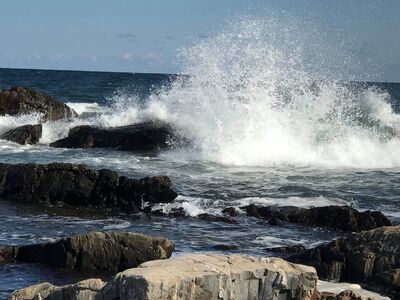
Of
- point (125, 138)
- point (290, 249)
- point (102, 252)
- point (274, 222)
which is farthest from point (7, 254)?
point (125, 138)

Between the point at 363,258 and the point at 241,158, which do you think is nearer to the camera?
the point at 363,258

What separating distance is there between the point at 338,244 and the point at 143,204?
4797 millimetres

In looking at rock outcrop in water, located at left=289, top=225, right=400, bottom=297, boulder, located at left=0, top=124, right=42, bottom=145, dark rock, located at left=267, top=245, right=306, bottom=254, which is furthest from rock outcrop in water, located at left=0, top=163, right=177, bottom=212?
boulder, located at left=0, top=124, right=42, bottom=145

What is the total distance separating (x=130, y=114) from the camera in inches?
992

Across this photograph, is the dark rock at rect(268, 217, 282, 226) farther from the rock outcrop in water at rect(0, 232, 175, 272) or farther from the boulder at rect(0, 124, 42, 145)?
the boulder at rect(0, 124, 42, 145)

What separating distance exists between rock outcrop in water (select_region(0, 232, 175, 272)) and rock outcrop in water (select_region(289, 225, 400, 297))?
1.71m

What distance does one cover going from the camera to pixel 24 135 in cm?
2108

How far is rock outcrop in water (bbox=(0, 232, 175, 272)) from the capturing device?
7.59 m

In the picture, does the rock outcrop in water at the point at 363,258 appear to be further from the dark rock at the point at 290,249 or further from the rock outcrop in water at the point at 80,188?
the rock outcrop in water at the point at 80,188

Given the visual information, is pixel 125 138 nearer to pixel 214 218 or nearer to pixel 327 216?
pixel 214 218

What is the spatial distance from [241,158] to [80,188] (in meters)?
6.77


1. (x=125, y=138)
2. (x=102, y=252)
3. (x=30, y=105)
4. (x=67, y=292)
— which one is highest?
(x=30, y=105)

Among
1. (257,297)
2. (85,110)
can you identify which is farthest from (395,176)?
(85,110)

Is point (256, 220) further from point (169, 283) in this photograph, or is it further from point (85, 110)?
point (85, 110)
